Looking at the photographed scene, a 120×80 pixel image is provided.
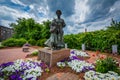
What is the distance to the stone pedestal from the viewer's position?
5043 millimetres

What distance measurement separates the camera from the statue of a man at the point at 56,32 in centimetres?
557

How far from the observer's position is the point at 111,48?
27.2 feet

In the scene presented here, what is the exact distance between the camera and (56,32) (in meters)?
5.71

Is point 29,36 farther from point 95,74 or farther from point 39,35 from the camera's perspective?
point 95,74

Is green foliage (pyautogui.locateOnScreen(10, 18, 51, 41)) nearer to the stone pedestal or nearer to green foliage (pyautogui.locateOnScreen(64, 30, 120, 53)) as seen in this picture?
green foliage (pyautogui.locateOnScreen(64, 30, 120, 53))

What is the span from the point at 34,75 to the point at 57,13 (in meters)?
3.24

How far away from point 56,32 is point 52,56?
1.39 meters

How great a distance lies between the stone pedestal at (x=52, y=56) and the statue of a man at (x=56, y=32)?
0.42 meters

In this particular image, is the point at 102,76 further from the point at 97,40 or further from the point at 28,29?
the point at 28,29

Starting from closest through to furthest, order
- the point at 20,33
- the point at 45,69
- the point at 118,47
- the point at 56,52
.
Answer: the point at 45,69 → the point at 56,52 → the point at 118,47 → the point at 20,33

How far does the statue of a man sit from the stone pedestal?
0.42 m

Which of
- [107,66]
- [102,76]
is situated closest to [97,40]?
[107,66]

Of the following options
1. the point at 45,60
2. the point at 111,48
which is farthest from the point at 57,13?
the point at 111,48

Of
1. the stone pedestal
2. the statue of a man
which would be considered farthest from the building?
the statue of a man
